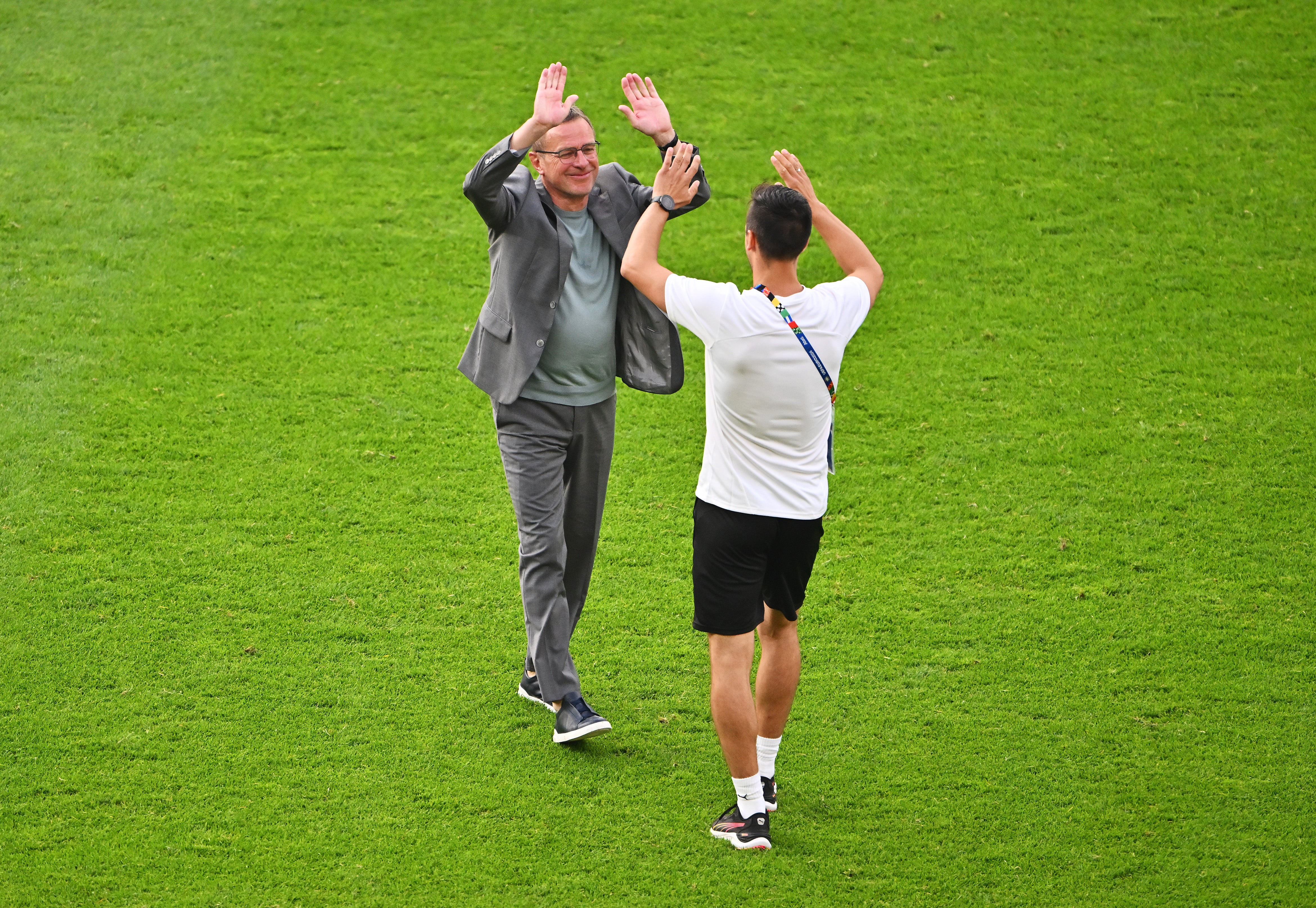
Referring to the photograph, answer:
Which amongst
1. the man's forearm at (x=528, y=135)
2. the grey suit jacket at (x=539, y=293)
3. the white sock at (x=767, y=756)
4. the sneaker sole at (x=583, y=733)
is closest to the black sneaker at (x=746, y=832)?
the white sock at (x=767, y=756)

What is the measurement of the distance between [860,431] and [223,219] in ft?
13.6

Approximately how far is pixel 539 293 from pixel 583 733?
149 cm

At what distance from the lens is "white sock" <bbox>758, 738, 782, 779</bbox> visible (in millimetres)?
3904

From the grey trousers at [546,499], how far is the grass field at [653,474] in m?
0.35

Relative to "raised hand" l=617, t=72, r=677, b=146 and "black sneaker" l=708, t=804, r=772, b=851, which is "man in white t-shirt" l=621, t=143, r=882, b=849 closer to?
"black sneaker" l=708, t=804, r=772, b=851

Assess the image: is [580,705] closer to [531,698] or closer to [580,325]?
[531,698]

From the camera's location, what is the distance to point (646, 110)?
3.66m

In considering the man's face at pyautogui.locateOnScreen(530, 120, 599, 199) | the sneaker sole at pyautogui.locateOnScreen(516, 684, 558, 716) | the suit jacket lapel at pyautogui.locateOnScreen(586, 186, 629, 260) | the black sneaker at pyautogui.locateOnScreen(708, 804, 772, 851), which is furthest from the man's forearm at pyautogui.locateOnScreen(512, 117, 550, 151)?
the black sneaker at pyautogui.locateOnScreen(708, 804, 772, 851)

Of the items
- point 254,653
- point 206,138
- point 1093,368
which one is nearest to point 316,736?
point 254,653

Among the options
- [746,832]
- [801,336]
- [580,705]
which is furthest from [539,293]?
[746,832]

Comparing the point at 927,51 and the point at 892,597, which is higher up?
the point at 927,51

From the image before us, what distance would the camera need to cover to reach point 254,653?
4.61 metres

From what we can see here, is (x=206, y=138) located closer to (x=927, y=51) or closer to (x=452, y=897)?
(x=927, y=51)

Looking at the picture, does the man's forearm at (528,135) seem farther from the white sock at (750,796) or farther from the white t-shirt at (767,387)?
the white sock at (750,796)
